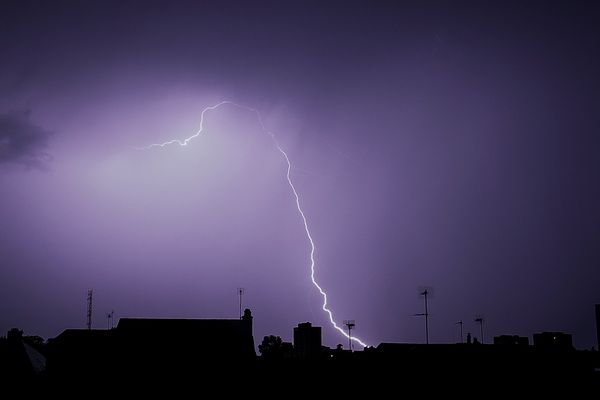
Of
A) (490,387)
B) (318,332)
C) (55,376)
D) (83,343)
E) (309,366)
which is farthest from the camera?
(318,332)

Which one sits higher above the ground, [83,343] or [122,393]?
[83,343]

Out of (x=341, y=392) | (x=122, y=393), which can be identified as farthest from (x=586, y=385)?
(x=122, y=393)

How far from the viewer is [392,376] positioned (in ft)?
98.9

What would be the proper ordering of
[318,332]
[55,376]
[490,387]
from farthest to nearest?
[318,332] → [55,376] → [490,387]

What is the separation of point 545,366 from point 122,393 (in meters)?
21.7

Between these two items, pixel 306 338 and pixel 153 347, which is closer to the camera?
pixel 153 347

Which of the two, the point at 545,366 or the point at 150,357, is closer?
the point at 545,366

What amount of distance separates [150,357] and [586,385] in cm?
2293

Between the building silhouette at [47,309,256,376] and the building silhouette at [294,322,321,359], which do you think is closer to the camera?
the building silhouette at [47,309,256,376]

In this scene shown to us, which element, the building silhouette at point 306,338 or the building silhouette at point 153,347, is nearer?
the building silhouette at point 153,347

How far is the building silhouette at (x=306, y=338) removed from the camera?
6162cm

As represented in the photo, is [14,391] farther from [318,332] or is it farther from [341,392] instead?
[318,332]

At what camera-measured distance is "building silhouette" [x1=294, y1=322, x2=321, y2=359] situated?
61625mm

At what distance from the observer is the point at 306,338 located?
6197 cm
